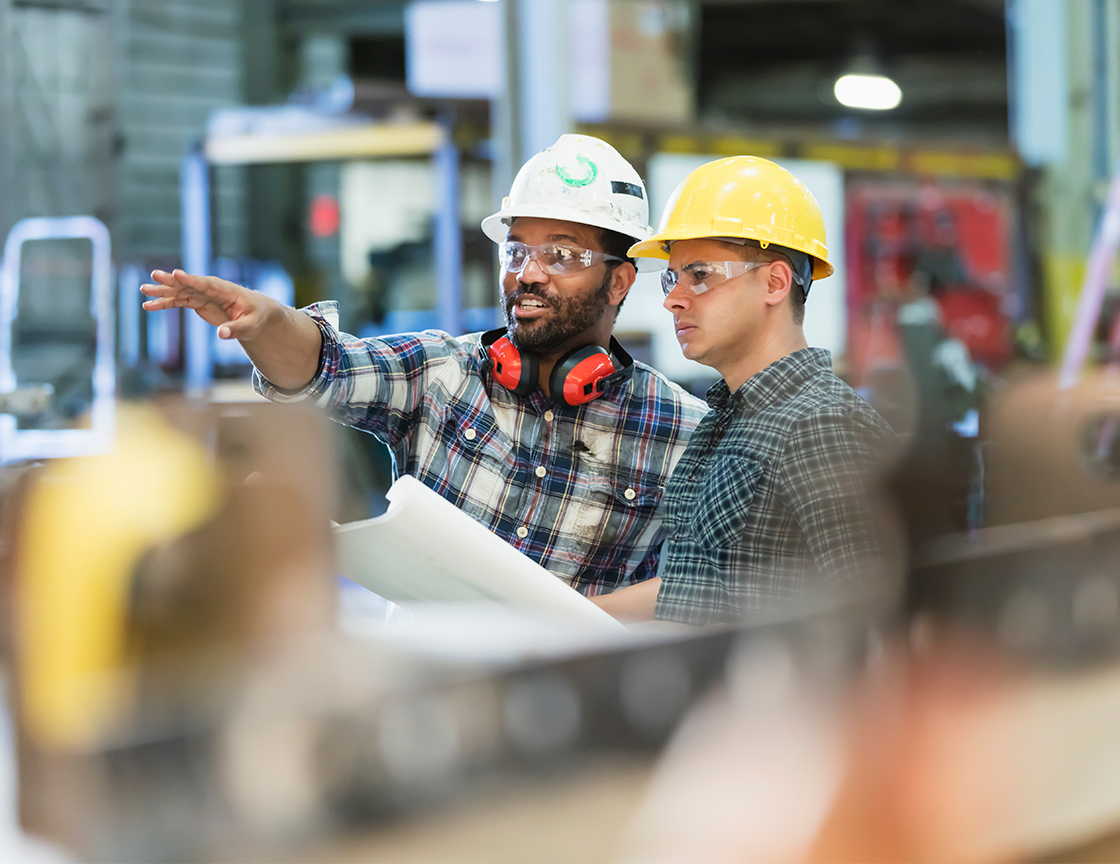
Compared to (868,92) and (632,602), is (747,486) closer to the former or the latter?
(632,602)

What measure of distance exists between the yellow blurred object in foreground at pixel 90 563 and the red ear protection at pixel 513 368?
1.80 metres

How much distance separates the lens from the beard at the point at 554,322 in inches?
84.4

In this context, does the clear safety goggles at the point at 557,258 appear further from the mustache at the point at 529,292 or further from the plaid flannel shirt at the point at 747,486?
the plaid flannel shirt at the point at 747,486

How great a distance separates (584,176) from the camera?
219 cm

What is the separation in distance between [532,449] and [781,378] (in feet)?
1.84

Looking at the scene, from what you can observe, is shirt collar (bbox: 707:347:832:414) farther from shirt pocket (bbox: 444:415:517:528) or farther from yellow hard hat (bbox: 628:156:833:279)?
shirt pocket (bbox: 444:415:517:528)

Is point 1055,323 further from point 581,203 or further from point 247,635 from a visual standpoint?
point 247,635

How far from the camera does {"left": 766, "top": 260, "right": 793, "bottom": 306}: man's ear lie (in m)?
1.85

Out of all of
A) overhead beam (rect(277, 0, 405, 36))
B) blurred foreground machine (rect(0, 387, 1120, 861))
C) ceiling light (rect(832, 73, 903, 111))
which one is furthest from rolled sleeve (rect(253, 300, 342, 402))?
ceiling light (rect(832, 73, 903, 111))

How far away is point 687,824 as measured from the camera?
0.41m

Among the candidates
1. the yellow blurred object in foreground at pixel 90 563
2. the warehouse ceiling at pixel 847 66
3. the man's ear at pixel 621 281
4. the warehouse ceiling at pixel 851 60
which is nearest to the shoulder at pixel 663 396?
the man's ear at pixel 621 281

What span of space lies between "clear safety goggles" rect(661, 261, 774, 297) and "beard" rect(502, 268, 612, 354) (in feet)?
1.07

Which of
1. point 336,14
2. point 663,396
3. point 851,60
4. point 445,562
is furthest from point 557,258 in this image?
point 851,60

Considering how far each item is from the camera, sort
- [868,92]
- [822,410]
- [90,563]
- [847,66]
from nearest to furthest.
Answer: [90,563] < [822,410] < [847,66] < [868,92]
